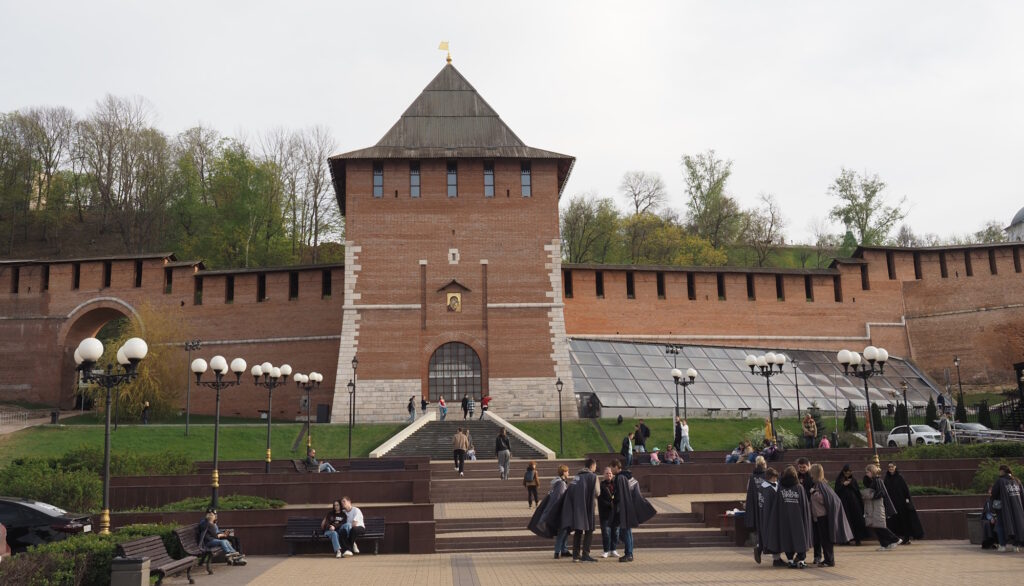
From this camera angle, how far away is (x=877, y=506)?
35.6 ft

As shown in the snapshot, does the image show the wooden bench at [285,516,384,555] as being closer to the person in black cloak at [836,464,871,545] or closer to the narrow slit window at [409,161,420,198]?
the person in black cloak at [836,464,871,545]

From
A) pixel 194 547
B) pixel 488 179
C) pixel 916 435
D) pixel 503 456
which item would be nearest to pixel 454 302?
pixel 488 179

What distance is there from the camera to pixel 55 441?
24422 millimetres

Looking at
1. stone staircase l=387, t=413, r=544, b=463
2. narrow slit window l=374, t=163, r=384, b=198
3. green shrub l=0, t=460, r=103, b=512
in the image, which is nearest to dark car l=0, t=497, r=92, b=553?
green shrub l=0, t=460, r=103, b=512

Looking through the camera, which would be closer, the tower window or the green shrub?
the green shrub

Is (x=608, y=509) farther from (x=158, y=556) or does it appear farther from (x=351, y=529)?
(x=158, y=556)

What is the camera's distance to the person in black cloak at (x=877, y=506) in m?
10.7

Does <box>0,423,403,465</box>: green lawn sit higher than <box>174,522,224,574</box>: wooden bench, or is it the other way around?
<box>0,423,403,465</box>: green lawn

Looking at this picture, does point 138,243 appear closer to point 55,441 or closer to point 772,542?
point 55,441

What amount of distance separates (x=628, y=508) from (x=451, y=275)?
2038cm

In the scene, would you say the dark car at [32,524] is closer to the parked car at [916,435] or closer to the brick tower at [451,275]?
the brick tower at [451,275]

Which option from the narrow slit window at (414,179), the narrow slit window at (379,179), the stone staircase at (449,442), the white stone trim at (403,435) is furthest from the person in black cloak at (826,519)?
the narrow slit window at (379,179)

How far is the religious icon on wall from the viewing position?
2984 centimetres

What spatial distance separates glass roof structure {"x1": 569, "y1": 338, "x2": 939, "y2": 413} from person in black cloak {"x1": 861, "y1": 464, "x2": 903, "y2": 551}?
57.0ft
